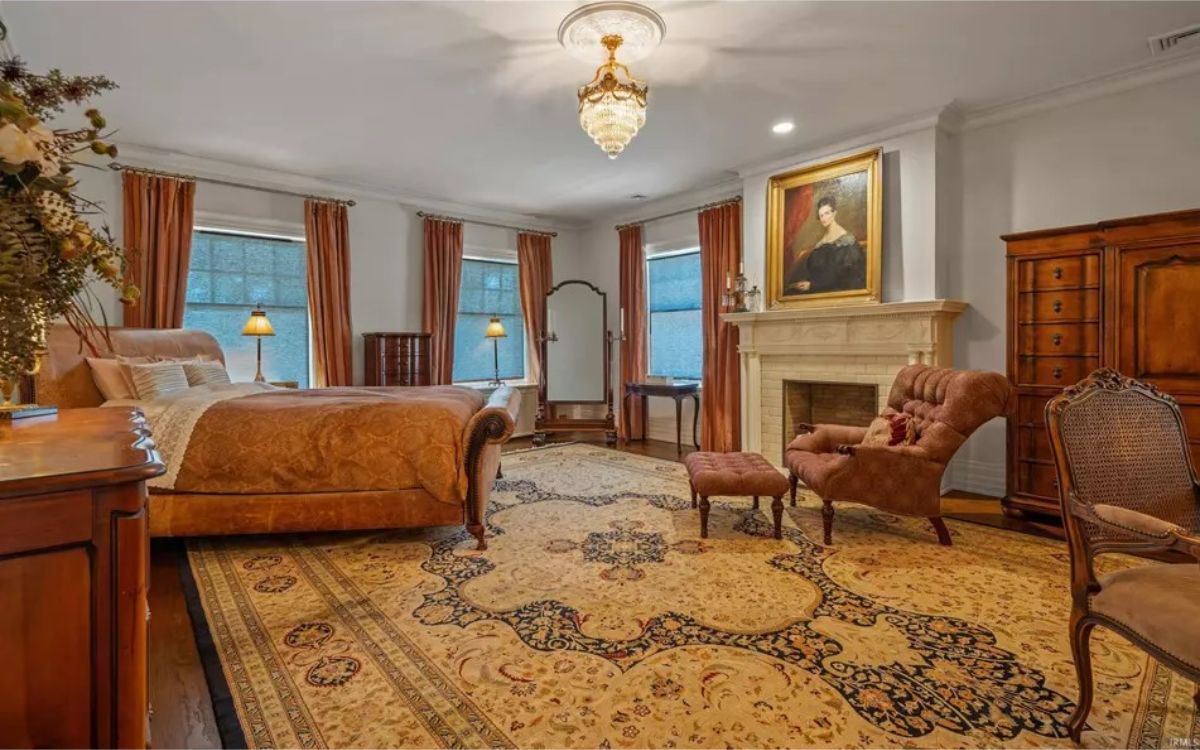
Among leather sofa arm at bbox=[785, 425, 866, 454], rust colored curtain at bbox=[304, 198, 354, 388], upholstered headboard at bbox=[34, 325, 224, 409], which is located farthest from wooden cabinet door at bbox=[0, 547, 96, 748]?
rust colored curtain at bbox=[304, 198, 354, 388]

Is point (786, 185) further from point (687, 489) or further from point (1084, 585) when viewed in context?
point (1084, 585)

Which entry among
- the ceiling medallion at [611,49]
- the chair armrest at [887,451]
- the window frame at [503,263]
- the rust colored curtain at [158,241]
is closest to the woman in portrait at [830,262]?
the chair armrest at [887,451]

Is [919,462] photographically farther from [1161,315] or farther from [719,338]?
[719,338]

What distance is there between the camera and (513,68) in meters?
3.41

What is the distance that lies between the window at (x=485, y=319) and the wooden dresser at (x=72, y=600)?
5.72 m

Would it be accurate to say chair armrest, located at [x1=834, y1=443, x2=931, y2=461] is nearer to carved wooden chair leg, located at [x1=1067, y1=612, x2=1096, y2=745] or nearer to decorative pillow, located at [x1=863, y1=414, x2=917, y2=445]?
decorative pillow, located at [x1=863, y1=414, x2=917, y2=445]

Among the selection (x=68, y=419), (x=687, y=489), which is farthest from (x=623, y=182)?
(x=68, y=419)

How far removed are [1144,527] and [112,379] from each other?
5.19 m

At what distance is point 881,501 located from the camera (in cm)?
313

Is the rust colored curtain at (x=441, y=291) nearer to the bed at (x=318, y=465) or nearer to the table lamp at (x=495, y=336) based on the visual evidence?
the table lamp at (x=495, y=336)

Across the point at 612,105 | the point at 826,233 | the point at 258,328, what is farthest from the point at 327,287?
the point at 826,233

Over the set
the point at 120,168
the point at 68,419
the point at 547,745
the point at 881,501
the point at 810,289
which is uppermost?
the point at 120,168

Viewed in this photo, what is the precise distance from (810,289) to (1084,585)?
11.7 feet

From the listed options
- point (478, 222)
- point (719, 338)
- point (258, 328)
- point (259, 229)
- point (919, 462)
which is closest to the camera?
point (919, 462)
